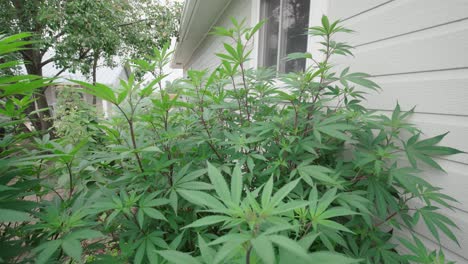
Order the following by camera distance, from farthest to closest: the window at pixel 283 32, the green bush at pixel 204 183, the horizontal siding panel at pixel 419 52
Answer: the window at pixel 283 32
the horizontal siding panel at pixel 419 52
the green bush at pixel 204 183

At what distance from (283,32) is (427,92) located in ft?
6.39

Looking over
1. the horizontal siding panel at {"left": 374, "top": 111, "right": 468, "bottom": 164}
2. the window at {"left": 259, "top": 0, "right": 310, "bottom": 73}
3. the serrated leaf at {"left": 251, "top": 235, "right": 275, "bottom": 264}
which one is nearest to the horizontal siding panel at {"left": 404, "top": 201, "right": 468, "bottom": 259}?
the horizontal siding panel at {"left": 374, "top": 111, "right": 468, "bottom": 164}

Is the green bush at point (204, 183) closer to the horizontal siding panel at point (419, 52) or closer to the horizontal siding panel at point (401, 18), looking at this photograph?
the horizontal siding panel at point (419, 52)

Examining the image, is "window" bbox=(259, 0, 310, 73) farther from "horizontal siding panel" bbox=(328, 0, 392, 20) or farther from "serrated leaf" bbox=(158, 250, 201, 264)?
"serrated leaf" bbox=(158, 250, 201, 264)

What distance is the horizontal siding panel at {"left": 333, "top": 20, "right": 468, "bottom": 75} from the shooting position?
1.18 m

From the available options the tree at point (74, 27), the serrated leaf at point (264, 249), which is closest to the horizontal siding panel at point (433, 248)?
the serrated leaf at point (264, 249)

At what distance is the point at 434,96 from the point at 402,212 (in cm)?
63

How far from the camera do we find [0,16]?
683cm

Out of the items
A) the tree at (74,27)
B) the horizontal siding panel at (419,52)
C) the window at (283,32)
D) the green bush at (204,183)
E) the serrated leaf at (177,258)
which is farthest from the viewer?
the tree at (74,27)

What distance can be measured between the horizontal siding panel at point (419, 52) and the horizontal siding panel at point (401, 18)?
1.6 inches

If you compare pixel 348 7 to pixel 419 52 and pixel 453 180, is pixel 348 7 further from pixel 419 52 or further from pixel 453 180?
pixel 453 180

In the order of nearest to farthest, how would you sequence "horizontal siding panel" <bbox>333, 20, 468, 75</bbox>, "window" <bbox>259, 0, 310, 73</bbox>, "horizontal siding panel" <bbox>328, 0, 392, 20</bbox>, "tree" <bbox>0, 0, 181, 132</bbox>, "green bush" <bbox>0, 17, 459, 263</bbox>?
1. "green bush" <bbox>0, 17, 459, 263</bbox>
2. "horizontal siding panel" <bbox>333, 20, 468, 75</bbox>
3. "horizontal siding panel" <bbox>328, 0, 392, 20</bbox>
4. "window" <bbox>259, 0, 310, 73</bbox>
5. "tree" <bbox>0, 0, 181, 132</bbox>

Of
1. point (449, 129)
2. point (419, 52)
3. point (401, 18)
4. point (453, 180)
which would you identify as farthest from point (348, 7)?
point (453, 180)

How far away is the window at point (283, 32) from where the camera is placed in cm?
259
